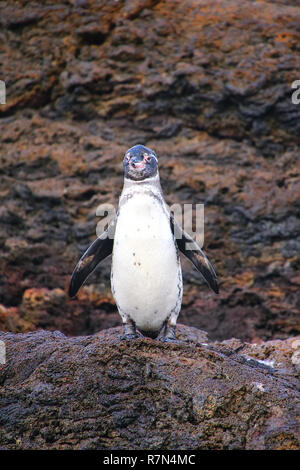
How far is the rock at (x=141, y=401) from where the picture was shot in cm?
229

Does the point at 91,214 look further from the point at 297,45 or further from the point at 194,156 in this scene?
the point at 297,45

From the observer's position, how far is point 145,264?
10.1 ft

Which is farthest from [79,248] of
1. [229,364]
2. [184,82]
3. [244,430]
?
[244,430]

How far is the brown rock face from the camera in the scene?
17.0 ft

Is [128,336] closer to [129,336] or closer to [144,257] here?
[129,336]

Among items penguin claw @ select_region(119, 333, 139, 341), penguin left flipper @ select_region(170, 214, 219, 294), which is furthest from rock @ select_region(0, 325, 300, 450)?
penguin left flipper @ select_region(170, 214, 219, 294)

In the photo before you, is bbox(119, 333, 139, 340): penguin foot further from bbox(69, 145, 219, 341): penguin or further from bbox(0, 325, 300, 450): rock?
bbox(0, 325, 300, 450): rock

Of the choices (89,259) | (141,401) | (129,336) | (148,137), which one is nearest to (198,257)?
(89,259)

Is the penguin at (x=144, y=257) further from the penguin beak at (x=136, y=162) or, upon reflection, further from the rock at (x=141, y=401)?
the rock at (x=141, y=401)

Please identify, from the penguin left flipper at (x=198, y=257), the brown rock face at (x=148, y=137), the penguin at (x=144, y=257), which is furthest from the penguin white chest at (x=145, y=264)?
the brown rock face at (x=148, y=137)

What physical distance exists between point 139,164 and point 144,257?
56 centimetres

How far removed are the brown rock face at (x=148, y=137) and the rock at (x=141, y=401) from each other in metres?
2.38

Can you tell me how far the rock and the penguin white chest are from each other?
383mm

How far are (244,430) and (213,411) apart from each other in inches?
6.1
